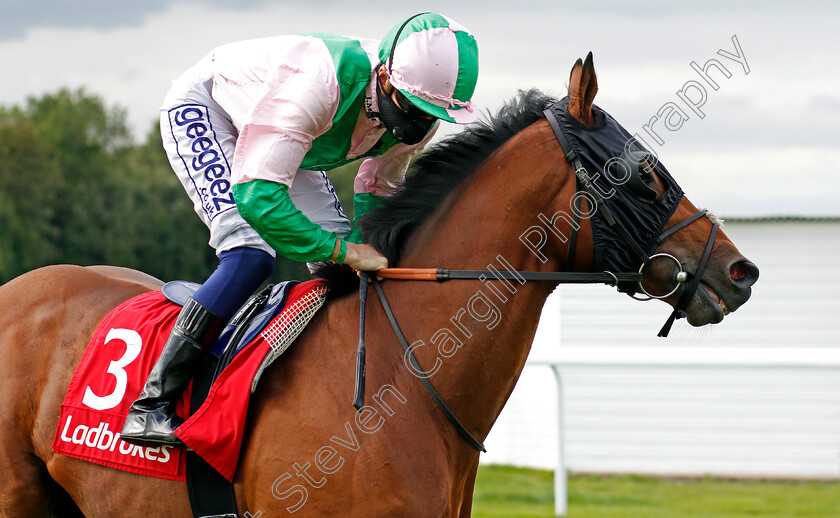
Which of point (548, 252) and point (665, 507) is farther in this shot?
point (665, 507)

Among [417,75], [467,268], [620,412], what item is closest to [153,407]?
[467,268]

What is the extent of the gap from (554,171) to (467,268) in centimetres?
43

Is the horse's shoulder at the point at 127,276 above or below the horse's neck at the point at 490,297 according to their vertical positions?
below

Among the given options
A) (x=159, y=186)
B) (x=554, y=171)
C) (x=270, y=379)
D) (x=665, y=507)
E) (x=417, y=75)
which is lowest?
(x=159, y=186)

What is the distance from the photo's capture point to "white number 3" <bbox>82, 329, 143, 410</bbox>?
10.3 feet

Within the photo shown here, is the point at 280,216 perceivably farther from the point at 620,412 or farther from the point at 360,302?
the point at 620,412

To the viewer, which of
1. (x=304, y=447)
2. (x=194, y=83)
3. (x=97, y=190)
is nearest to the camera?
(x=304, y=447)

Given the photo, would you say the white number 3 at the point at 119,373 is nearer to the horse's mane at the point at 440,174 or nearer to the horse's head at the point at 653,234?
the horse's mane at the point at 440,174

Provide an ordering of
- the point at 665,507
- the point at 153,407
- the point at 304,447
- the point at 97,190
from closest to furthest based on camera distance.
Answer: the point at 304,447, the point at 153,407, the point at 665,507, the point at 97,190

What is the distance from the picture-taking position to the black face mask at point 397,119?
9.82 ft

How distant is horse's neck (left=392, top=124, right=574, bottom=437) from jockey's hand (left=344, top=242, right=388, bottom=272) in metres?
0.13

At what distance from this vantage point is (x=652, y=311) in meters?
9.58

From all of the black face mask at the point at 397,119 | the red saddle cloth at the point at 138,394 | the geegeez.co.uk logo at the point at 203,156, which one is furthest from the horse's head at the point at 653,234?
the geegeez.co.uk logo at the point at 203,156

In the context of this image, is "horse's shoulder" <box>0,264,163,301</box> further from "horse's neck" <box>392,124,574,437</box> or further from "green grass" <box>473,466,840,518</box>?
"green grass" <box>473,466,840,518</box>
